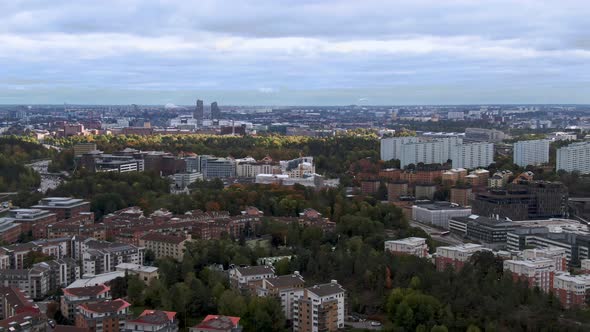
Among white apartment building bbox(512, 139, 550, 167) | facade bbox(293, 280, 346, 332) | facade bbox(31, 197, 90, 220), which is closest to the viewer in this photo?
facade bbox(293, 280, 346, 332)

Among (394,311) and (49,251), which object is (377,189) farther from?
(394,311)

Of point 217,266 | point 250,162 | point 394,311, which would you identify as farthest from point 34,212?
point 250,162

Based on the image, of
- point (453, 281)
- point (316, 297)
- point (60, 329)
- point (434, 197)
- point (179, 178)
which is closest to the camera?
point (60, 329)

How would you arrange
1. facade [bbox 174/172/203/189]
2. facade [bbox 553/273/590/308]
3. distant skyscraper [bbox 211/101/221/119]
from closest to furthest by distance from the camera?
facade [bbox 553/273/590/308]
facade [bbox 174/172/203/189]
distant skyscraper [bbox 211/101/221/119]

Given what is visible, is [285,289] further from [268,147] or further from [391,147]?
[268,147]

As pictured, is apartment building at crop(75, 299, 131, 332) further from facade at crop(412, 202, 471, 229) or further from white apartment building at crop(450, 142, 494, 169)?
white apartment building at crop(450, 142, 494, 169)

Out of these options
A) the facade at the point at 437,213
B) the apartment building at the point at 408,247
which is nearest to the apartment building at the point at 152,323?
the apartment building at the point at 408,247

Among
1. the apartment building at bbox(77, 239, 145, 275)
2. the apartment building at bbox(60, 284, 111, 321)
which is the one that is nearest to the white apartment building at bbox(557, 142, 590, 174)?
the apartment building at bbox(77, 239, 145, 275)

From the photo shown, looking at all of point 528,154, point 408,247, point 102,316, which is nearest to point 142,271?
point 102,316
